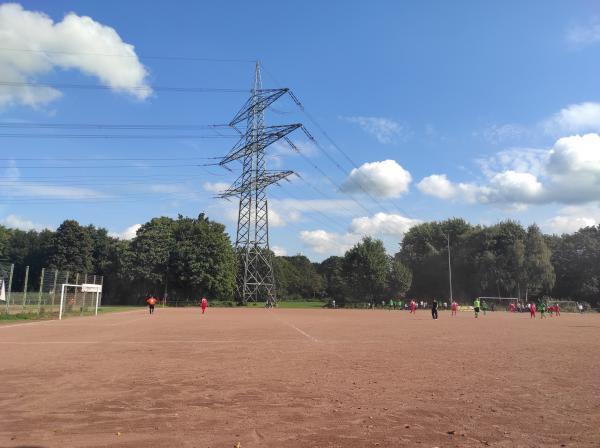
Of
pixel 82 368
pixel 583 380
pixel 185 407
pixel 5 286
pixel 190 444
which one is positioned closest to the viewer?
pixel 190 444

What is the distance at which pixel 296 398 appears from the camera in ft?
27.0

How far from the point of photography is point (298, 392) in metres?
8.73

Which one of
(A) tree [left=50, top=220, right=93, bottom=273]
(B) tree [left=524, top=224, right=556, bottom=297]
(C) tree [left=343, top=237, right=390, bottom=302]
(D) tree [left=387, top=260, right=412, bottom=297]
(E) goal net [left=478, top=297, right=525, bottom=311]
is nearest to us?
(E) goal net [left=478, top=297, right=525, bottom=311]

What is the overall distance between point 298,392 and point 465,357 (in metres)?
7.03

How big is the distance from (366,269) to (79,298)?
5299cm

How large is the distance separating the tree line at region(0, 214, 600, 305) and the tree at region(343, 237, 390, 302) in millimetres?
176

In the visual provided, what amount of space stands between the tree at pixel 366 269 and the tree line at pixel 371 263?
18 cm

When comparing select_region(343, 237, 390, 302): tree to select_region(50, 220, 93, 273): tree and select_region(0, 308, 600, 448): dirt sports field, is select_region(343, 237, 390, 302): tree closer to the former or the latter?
select_region(50, 220, 93, 273): tree

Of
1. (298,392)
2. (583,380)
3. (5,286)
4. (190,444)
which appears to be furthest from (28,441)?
(5,286)

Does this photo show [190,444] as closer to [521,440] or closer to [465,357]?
[521,440]

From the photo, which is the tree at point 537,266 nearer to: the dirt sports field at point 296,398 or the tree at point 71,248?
the dirt sports field at point 296,398

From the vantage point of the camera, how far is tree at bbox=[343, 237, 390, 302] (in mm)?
84750

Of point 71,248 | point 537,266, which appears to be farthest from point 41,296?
point 537,266

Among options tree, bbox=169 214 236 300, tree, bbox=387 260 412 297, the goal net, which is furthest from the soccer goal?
the goal net
